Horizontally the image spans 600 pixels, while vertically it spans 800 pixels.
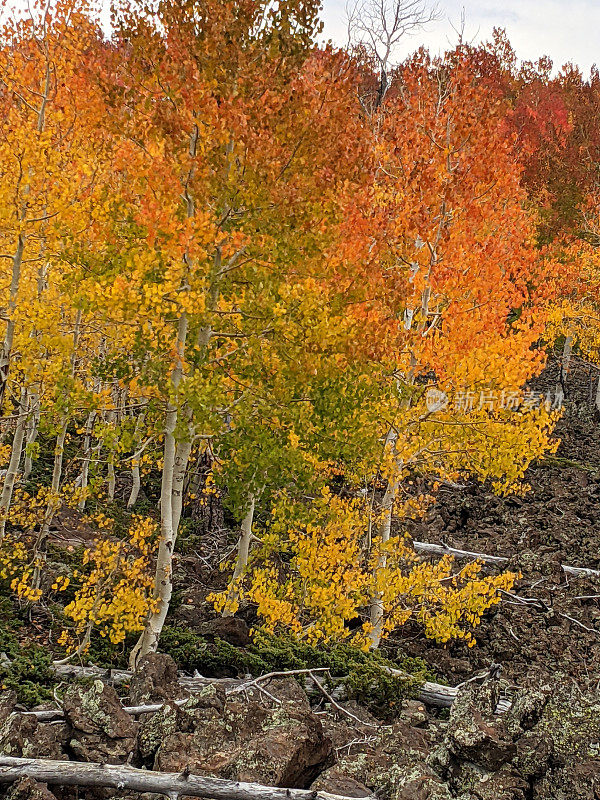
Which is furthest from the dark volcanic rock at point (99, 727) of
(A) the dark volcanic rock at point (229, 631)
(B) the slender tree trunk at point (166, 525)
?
(A) the dark volcanic rock at point (229, 631)

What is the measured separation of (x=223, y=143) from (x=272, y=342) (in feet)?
7.66

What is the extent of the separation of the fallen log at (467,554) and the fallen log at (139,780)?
9.11 metres

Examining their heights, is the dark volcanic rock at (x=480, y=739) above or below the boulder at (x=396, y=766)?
above

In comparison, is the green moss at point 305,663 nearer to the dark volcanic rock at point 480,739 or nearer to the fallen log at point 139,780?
the dark volcanic rock at point 480,739

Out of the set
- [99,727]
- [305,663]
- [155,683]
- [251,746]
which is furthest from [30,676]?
[251,746]

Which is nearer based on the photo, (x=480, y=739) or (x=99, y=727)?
(x=480, y=739)

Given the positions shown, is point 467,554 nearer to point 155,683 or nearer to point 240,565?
point 240,565

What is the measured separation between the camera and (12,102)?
29.6 feet

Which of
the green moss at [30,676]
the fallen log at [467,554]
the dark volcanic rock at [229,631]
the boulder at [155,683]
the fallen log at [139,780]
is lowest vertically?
the dark volcanic rock at [229,631]

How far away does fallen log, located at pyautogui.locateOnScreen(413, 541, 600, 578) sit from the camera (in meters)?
11.2

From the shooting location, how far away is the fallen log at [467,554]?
36.7 ft

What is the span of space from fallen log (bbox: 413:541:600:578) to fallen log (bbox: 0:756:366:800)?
9.11 metres

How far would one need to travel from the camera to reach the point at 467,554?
12.5 m

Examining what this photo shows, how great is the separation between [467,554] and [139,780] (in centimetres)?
1019
